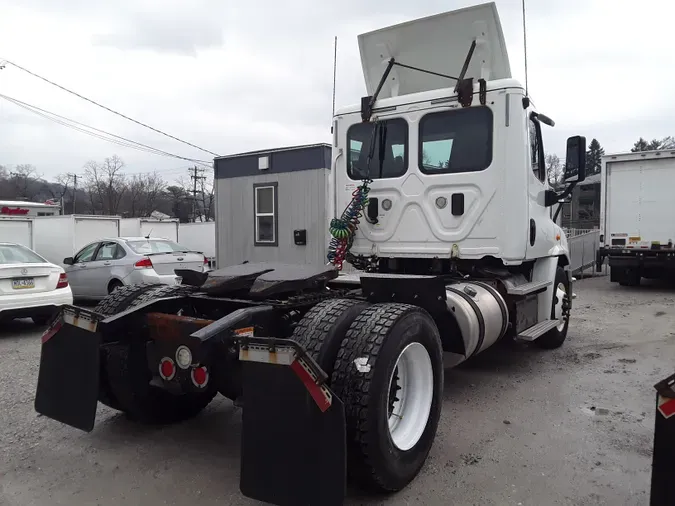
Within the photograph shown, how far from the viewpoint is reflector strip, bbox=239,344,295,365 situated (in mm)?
2578

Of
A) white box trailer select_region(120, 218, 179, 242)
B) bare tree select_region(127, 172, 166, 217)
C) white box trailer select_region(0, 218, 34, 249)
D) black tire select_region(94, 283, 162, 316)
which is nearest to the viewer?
black tire select_region(94, 283, 162, 316)

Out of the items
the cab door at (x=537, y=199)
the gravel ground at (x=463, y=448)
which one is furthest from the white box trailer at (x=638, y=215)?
the cab door at (x=537, y=199)

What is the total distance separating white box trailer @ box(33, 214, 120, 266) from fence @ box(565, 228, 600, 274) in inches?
585

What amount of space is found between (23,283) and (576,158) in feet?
25.8

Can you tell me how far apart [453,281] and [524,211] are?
1.06m

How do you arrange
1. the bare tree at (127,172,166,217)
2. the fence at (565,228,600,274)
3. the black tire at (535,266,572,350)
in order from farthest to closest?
the bare tree at (127,172,166,217)
the fence at (565,228,600,274)
the black tire at (535,266,572,350)

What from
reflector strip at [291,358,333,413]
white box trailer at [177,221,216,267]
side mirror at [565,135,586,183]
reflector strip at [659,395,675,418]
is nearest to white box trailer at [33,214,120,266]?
white box trailer at [177,221,216,267]

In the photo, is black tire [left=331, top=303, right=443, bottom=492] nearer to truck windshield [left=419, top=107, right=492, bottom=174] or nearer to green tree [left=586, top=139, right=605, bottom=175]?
truck windshield [left=419, top=107, right=492, bottom=174]

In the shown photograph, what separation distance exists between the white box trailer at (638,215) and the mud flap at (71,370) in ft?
45.1

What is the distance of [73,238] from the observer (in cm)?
1499

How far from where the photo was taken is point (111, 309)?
3.96 metres

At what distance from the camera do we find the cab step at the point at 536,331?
5.14 m

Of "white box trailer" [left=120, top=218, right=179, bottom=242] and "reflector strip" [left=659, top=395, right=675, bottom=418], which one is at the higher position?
"white box trailer" [left=120, top=218, right=179, bottom=242]

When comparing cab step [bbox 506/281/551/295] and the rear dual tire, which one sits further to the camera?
cab step [bbox 506/281/551/295]
